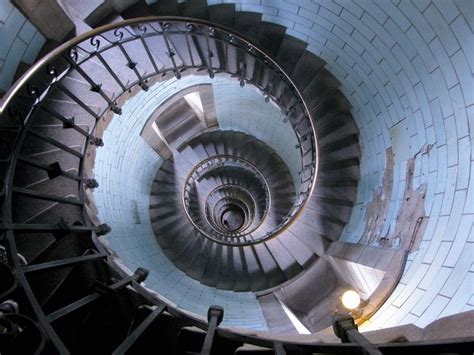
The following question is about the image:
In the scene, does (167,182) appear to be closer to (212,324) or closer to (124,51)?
(124,51)

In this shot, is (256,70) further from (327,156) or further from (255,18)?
(327,156)

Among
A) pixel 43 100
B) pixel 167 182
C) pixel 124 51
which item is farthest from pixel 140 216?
pixel 43 100

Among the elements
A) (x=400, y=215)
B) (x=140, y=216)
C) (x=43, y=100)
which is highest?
(x=43, y=100)

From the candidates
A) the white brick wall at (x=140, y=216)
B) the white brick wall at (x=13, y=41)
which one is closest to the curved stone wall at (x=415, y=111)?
the white brick wall at (x=140, y=216)

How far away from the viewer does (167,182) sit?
9.62 meters

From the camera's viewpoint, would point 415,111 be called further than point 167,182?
No

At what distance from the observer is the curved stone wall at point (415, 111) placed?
3.04 meters

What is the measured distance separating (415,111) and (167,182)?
6.97 meters

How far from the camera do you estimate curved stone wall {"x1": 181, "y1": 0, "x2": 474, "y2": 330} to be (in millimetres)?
3035

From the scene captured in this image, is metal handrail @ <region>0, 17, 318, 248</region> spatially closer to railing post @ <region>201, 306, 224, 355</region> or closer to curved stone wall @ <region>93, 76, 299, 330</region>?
curved stone wall @ <region>93, 76, 299, 330</region>

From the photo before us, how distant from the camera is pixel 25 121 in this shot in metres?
2.87

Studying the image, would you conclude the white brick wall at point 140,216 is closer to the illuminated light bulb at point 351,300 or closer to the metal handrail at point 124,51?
the metal handrail at point 124,51

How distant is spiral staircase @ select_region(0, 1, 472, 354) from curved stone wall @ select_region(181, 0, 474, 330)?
1.39 feet

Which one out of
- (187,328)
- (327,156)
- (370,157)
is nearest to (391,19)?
(370,157)
